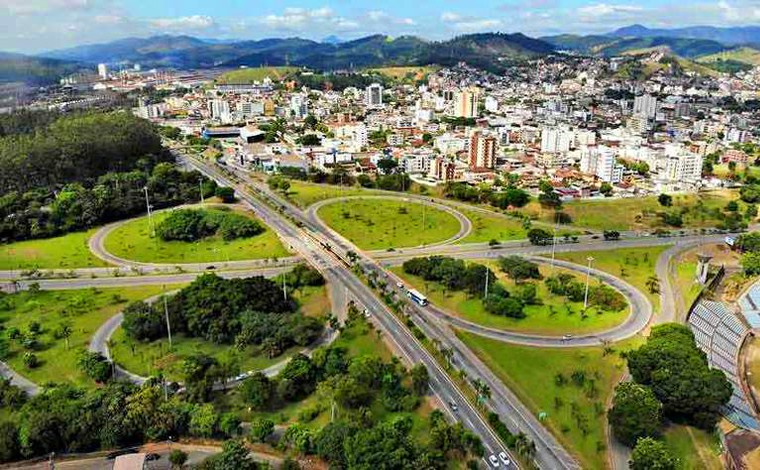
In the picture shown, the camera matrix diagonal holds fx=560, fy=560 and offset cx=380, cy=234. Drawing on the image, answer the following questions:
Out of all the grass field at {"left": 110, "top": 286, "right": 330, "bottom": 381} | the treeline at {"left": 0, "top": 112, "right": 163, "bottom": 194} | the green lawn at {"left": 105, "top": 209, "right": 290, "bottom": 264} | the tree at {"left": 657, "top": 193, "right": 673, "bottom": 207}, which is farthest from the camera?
the tree at {"left": 657, "top": 193, "right": 673, "bottom": 207}

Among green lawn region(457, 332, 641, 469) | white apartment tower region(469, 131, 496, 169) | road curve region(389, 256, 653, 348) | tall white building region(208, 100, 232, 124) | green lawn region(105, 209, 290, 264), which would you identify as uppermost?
tall white building region(208, 100, 232, 124)

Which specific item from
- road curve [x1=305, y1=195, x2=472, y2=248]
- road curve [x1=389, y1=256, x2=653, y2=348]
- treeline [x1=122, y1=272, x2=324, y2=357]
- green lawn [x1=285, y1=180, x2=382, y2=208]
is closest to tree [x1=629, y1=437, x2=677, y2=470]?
road curve [x1=389, y1=256, x2=653, y2=348]

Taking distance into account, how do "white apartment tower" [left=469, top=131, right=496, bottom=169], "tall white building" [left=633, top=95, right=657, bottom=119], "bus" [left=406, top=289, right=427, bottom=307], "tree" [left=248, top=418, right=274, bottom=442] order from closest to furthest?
"tree" [left=248, top=418, right=274, bottom=442]
"bus" [left=406, top=289, right=427, bottom=307]
"white apartment tower" [left=469, top=131, right=496, bottom=169]
"tall white building" [left=633, top=95, right=657, bottom=119]

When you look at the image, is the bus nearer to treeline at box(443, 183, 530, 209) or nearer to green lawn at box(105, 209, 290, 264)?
green lawn at box(105, 209, 290, 264)

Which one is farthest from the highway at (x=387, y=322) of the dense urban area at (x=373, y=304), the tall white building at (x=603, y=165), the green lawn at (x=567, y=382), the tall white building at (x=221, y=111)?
the tall white building at (x=221, y=111)

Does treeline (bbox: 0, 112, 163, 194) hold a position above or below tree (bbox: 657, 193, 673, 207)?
above

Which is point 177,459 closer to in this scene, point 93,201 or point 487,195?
point 93,201
